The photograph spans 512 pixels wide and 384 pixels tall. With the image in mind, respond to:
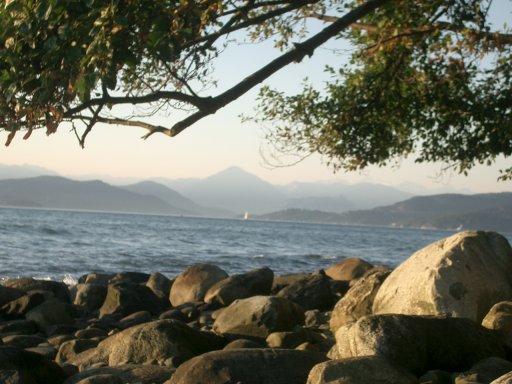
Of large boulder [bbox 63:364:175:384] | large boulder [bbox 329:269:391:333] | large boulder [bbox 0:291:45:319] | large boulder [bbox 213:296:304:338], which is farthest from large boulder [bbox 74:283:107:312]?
large boulder [bbox 63:364:175:384]

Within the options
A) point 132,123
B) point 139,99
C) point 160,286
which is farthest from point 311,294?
point 139,99

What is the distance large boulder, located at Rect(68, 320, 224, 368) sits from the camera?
347 inches

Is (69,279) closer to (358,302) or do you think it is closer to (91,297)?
(91,297)

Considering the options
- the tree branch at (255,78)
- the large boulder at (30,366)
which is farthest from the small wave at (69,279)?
the tree branch at (255,78)

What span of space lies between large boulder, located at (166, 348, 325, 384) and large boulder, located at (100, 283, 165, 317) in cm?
772

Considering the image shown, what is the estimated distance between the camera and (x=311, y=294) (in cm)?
1468

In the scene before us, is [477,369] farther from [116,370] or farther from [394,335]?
[116,370]

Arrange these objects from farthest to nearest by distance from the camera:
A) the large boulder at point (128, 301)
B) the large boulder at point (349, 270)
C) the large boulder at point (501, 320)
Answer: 1. the large boulder at point (349, 270)
2. the large boulder at point (128, 301)
3. the large boulder at point (501, 320)

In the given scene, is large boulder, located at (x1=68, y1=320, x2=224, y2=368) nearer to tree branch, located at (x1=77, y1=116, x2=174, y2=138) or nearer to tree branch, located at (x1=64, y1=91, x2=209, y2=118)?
tree branch, located at (x1=77, y1=116, x2=174, y2=138)

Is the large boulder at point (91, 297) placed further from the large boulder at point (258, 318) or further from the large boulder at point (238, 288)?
the large boulder at point (258, 318)

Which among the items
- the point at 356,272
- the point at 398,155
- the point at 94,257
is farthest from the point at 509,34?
the point at 94,257

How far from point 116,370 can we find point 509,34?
11.6 meters

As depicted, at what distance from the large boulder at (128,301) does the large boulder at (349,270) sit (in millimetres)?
5948

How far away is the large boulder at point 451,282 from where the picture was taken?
Result: 939 cm
